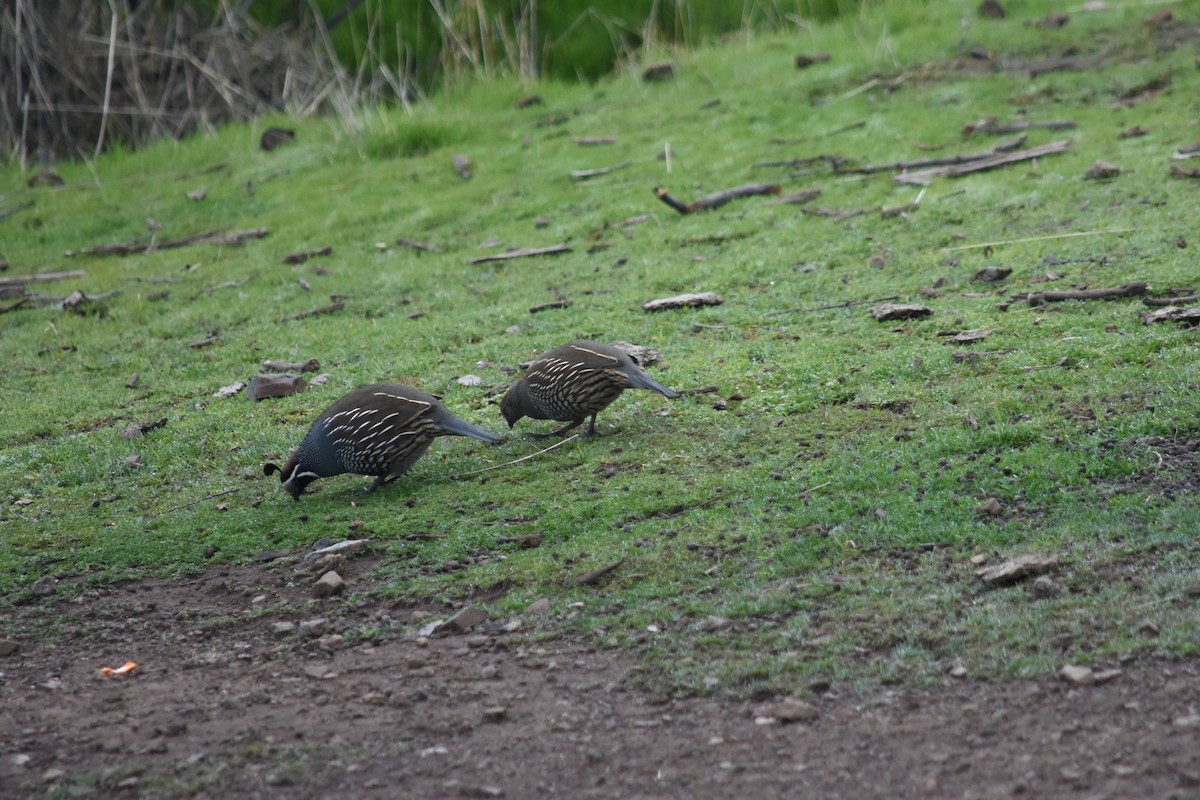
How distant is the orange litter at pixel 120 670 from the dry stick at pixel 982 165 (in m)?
10.3

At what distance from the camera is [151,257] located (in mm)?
15445

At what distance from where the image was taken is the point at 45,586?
22.8 ft

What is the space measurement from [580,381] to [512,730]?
11.6ft

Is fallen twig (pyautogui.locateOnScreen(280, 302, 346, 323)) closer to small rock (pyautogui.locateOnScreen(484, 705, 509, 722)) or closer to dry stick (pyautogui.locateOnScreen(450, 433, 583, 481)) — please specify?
dry stick (pyautogui.locateOnScreen(450, 433, 583, 481))

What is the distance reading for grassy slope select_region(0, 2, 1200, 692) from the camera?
5988mm

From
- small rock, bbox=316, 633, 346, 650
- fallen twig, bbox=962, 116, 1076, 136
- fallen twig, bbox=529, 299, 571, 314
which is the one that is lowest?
fallen twig, bbox=529, 299, 571, 314

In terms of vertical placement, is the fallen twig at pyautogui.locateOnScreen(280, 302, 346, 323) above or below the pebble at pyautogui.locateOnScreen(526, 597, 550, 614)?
below

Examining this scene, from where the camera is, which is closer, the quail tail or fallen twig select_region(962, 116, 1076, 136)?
the quail tail

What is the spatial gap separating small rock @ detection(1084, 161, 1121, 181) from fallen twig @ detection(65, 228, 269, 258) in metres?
9.67

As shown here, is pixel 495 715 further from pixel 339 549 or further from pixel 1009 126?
pixel 1009 126

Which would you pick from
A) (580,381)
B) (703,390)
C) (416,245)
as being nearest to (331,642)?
(580,381)

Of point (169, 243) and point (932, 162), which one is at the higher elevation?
point (932, 162)

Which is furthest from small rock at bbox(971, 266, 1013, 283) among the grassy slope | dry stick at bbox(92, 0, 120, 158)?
dry stick at bbox(92, 0, 120, 158)

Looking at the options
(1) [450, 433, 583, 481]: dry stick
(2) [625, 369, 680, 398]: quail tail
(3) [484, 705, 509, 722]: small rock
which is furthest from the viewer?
(1) [450, 433, 583, 481]: dry stick
